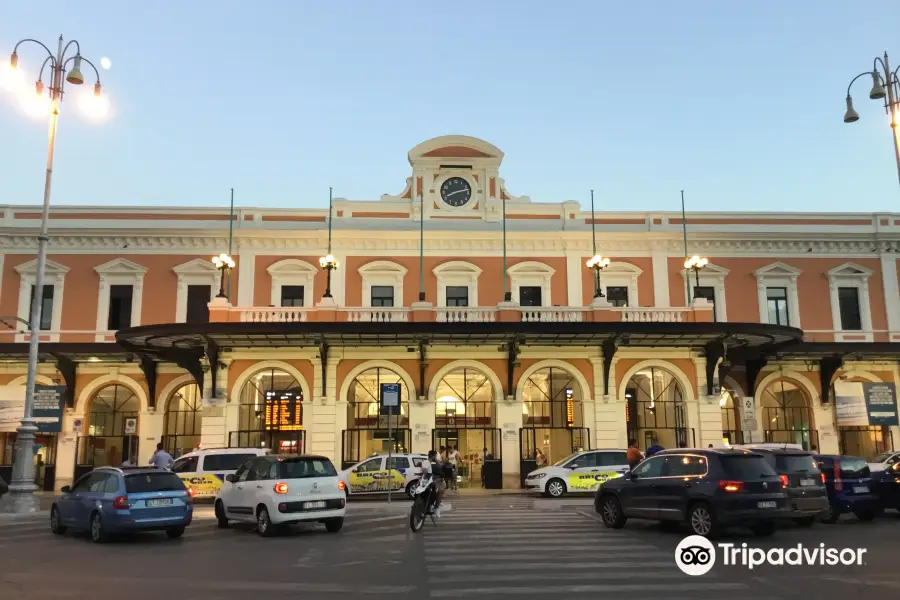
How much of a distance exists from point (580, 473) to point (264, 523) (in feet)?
41.0

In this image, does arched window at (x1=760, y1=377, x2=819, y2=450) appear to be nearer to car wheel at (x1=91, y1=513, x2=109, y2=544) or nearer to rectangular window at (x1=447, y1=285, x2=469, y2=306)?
rectangular window at (x1=447, y1=285, x2=469, y2=306)

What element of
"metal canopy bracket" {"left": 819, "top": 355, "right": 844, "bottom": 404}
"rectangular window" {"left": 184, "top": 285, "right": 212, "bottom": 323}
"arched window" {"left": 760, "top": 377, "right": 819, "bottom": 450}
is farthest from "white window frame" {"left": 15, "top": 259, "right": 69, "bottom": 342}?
"metal canopy bracket" {"left": 819, "top": 355, "right": 844, "bottom": 404}

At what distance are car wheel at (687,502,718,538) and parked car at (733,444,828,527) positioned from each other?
2.16 metres

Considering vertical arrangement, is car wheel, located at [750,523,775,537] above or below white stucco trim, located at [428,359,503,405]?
below

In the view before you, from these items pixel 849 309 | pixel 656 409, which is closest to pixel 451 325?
pixel 656 409

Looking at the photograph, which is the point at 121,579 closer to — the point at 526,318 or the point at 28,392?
the point at 28,392

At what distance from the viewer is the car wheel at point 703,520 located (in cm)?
1321

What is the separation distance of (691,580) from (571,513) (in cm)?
907

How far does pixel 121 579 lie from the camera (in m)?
10.4

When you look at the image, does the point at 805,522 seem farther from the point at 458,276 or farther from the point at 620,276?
the point at 458,276

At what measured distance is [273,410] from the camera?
94.4 feet

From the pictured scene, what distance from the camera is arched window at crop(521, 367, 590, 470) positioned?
28984 mm

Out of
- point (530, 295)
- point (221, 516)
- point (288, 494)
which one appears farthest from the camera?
point (530, 295)

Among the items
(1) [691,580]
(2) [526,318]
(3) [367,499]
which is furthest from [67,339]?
(1) [691,580]
